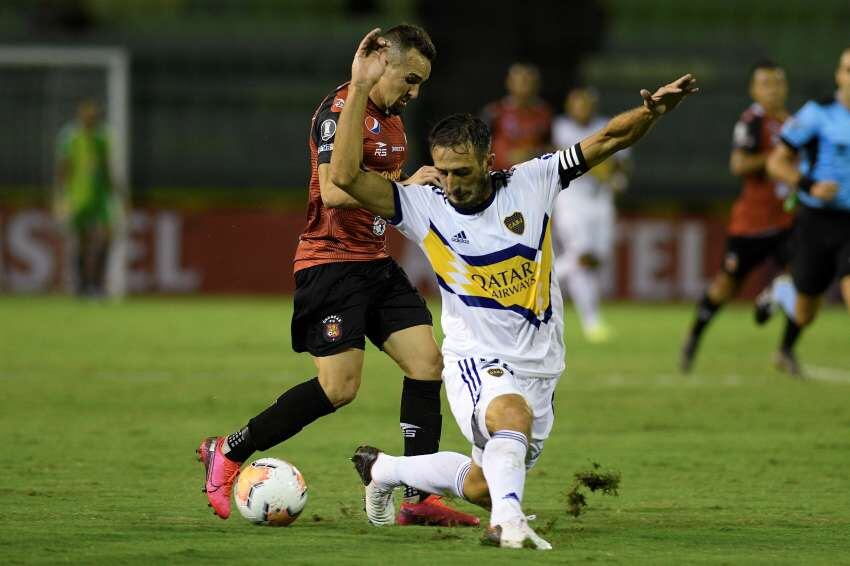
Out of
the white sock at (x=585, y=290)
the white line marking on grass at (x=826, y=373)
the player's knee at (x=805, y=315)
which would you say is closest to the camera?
the player's knee at (x=805, y=315)

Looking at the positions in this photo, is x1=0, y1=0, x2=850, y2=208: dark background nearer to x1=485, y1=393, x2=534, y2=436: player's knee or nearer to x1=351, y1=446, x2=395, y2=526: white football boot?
x1=351, y1=446, x2=395, y2=526: white football boot

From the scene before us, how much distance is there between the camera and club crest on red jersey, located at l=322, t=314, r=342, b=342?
6.19 m

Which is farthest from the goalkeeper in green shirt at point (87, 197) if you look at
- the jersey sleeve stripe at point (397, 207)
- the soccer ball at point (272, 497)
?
the jersey sleeve stripe at point (397, 207)

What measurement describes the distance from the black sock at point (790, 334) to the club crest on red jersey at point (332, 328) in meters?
5.72

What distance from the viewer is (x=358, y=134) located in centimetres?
557

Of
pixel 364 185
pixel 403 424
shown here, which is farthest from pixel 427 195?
pixel 403 424

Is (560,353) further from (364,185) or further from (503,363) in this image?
(364,185)

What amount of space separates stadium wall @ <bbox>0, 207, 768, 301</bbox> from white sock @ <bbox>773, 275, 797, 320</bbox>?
751 cm

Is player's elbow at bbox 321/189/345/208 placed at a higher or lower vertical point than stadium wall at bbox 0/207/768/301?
higher

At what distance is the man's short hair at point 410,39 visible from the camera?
600 cm

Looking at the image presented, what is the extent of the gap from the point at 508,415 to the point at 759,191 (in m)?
6.65

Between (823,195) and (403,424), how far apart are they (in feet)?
13.6

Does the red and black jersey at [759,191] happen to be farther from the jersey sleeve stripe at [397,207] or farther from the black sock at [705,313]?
the jersey sleeve stripe at [397,207]

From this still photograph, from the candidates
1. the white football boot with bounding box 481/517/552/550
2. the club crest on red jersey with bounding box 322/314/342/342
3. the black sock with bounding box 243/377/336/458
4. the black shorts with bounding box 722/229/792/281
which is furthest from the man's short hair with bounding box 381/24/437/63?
the black shorts with bounding box 722/229/792/281
